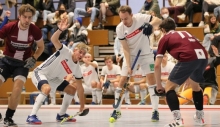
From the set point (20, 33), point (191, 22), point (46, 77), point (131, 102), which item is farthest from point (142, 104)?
point (20, 33)

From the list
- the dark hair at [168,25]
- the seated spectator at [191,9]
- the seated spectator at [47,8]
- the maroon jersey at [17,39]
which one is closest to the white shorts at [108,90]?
the seated spectator at [191,9]

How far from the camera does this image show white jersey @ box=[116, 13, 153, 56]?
7.33 metres

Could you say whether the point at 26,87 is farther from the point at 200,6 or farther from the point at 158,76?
the point at 158,76

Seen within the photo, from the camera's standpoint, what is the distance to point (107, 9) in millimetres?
14766

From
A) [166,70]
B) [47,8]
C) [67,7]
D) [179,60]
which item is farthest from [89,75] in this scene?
[179,60]

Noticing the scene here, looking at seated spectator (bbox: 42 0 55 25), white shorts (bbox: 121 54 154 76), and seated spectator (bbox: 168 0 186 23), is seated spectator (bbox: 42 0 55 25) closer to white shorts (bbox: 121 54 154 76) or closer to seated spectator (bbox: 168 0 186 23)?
seated spectator (bbox: 168 0 186 23)

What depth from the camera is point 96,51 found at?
14.7 m

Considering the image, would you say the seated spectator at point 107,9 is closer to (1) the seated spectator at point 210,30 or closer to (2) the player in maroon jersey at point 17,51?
(1) the seated spectator at point 210,30

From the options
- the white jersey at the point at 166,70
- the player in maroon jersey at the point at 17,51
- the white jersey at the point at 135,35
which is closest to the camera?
the player in maroon jersey at the point at 17,51

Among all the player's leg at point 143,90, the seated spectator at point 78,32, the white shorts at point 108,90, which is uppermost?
the seated spectator at point 78,32

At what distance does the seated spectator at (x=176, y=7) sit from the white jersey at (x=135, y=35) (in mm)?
6674

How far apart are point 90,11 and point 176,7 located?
2639 mm

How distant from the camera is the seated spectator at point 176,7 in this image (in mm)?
13922

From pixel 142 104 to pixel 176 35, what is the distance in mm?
5847
